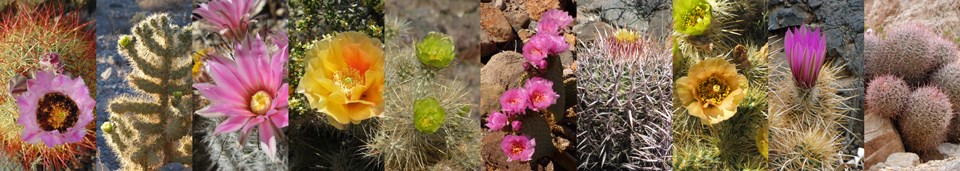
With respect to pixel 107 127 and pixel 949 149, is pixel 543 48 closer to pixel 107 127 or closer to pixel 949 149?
pixel 107 127

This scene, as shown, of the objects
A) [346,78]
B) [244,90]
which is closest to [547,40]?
[346,78]

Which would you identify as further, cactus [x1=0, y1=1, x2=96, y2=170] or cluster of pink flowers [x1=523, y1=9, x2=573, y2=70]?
cactus [x1=0, y1=1, x2=96, y2=170]

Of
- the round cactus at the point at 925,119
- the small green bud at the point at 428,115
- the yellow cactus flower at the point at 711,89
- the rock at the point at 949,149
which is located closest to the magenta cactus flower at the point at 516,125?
the small green bud at the point at 428,115

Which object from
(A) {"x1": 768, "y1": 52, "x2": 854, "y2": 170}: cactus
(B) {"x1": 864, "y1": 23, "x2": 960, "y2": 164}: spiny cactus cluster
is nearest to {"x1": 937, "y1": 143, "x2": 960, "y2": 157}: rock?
(B) {"x1": 864, "y1": 23, "x2": 960, "y2": 164}: spiny cactus cluster

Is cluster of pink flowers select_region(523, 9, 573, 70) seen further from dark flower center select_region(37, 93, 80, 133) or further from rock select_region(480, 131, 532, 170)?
dark flower center select_region(37, 93, 80, 133)

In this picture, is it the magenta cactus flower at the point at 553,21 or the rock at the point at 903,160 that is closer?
the magenta cactus flower at the point at 553,21

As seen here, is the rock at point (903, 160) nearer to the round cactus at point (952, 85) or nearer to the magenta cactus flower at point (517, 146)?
the round cactus at point (952, 85)
